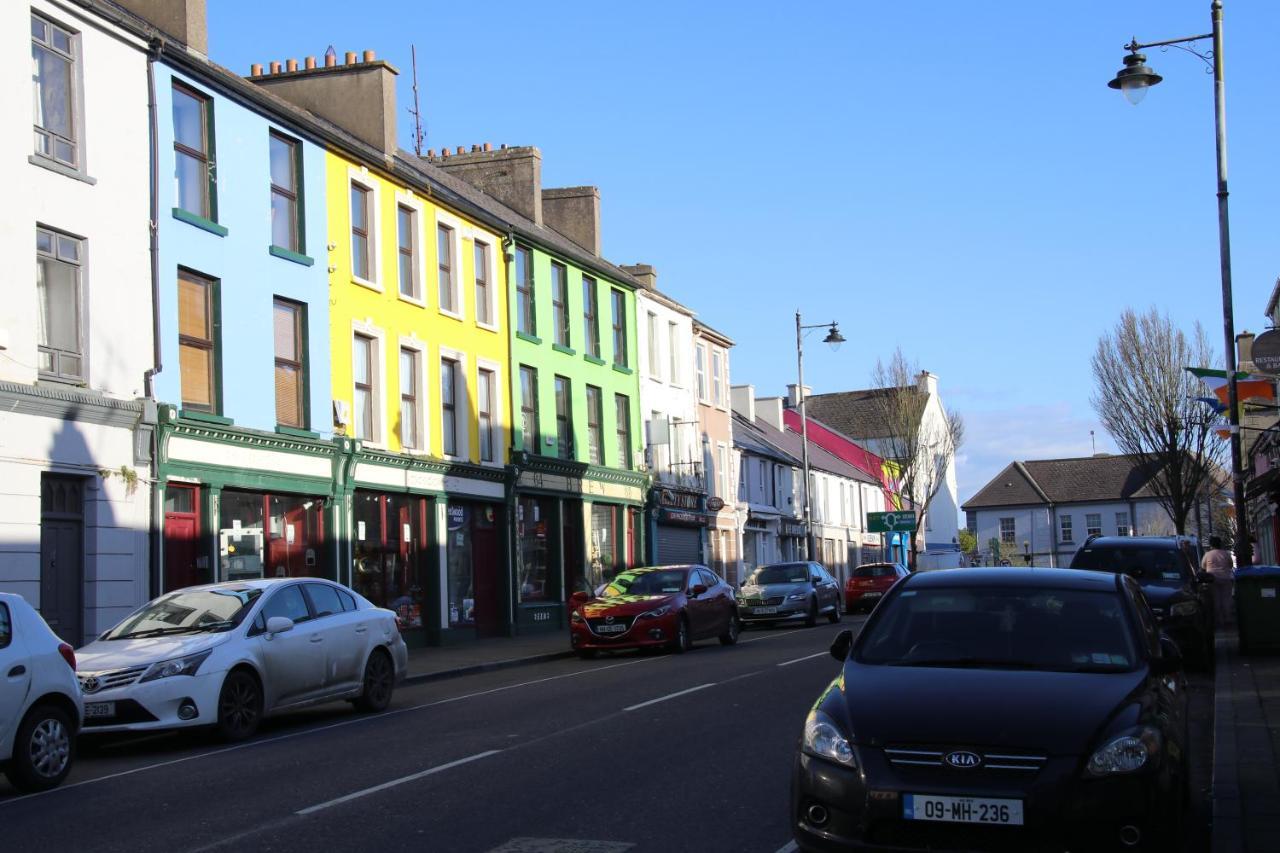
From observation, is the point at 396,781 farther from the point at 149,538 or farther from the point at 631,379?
the point at 631,379

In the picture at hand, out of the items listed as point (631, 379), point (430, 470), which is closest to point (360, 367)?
point (430, 470)

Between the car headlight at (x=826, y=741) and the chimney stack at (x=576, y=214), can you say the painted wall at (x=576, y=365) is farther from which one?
the car headlight at (x=826, y=741)

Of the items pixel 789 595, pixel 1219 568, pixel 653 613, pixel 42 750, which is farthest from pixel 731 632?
pixel 42 750

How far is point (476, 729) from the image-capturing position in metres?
13.8

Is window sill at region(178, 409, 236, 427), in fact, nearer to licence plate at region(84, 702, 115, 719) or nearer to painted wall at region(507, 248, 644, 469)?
licence plate at region(84, 702, 115, 719)

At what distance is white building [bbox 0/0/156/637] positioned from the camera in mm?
18828

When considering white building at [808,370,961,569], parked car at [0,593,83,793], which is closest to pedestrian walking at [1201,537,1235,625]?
parked car at [0,593,83,793]

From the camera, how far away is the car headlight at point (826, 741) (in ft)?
22.1

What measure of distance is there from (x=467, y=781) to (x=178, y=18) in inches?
698

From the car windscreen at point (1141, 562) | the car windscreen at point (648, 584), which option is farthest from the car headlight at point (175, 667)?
the car windscreen at point (648, 584)

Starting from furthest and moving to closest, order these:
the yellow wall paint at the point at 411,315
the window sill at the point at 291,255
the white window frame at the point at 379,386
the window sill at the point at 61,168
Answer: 1. the white window frame at the point at 379,386
2. the yellow wall paint at the point at 411,315
3. the window sill at the point at 291,255
4. the window sill at the point at 61,168

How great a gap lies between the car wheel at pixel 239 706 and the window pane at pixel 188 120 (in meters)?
11.6

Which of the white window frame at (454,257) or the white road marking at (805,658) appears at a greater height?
the white window frame at (454,257)

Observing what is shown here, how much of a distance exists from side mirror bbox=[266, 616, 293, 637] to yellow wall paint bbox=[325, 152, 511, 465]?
1204cm
